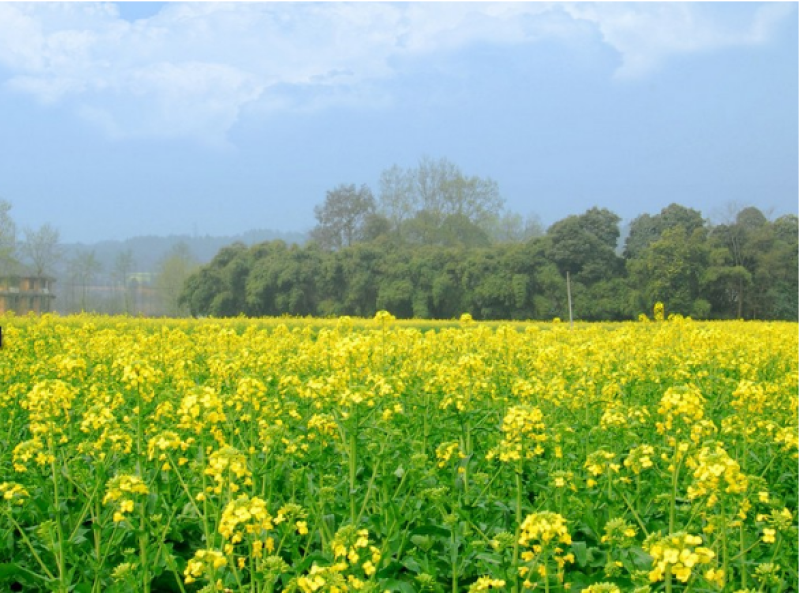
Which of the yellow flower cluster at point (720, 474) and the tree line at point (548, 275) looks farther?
the tree line at point (548, 275)

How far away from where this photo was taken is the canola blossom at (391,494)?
8.71 ft

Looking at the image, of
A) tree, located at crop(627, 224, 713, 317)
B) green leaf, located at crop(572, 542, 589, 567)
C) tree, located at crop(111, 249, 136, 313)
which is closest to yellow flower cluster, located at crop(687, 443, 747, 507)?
green leaf, located at crop(572, 542, 589, 567)

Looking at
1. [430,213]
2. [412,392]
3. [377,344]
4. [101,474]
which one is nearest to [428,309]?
[430,213]

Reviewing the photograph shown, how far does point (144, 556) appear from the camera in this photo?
3070 millimetres

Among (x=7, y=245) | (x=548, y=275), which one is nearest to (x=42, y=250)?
(x=7, y=245)

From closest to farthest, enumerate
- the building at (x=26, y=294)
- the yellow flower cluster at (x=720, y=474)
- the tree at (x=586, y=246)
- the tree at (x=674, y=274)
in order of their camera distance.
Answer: the yellow flower cluster at (x=720, y=474)
the tree at (x=674, y=274)
the tree at (x=586, y=246)
the building at (x=26, y=294)

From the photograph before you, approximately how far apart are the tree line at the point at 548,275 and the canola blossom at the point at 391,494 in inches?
848

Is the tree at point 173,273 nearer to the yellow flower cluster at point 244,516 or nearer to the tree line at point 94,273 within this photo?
the tree line at point 94,273

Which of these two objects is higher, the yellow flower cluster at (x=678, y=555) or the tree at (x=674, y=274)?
the tree at (x=674, y=274)

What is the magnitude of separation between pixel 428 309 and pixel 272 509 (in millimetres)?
25340

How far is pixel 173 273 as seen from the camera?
146 feet

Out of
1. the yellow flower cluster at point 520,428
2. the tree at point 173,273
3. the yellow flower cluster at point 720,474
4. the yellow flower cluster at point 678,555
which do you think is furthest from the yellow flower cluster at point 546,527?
the tree at point 173,273

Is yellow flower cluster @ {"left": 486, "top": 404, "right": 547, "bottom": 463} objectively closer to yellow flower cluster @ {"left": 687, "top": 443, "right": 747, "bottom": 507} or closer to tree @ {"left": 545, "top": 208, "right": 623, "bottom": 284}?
yellow flower cluster @ {"left": 687, "top": 443, "right": 747, "bottom": 507}

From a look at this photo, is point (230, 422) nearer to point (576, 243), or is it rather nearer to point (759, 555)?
point (759, 555)
